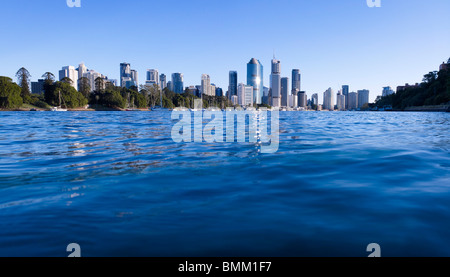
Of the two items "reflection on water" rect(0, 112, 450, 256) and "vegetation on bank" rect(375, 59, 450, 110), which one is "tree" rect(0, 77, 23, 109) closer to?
"reflection on water" rect(0, 112, 450, 256)

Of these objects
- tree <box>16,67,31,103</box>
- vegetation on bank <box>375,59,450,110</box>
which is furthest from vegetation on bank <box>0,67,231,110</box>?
vegetation on bank <box>375,59,450,110</box>

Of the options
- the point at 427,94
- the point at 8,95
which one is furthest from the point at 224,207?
the point at 427,94

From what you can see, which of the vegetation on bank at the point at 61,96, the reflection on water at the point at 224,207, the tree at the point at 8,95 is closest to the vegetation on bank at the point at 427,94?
the reflection on water at the point at 224,207

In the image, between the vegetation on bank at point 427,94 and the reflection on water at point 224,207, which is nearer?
the reflection on water at point 224,207

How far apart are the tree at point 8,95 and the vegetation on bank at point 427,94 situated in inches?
6240

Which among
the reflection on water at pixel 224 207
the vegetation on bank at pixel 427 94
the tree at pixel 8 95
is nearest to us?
the reflection on water at pixel 224 207

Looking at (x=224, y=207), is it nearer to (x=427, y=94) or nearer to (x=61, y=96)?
(x=61, y=96)

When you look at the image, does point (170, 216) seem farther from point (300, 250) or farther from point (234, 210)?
point (300, 250)

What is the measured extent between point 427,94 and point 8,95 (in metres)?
182

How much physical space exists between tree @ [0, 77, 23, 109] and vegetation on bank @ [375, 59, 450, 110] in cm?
15849

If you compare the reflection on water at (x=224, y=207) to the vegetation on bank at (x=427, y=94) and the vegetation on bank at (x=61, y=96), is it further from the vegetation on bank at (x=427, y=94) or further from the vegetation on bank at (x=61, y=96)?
the vegetation on bank at (x=427, y=94)

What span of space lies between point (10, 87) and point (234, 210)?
123567 mm

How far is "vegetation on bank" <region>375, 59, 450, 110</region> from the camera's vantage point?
130 meters

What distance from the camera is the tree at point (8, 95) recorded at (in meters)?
99.2
